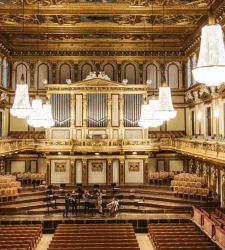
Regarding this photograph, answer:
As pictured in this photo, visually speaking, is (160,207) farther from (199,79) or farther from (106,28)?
(199,79)

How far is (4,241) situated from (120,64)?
1684 cm

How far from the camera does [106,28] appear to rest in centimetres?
2191

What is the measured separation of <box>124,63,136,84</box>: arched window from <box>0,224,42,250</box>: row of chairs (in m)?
14.3

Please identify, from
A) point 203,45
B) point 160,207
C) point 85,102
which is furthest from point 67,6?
point 203,45

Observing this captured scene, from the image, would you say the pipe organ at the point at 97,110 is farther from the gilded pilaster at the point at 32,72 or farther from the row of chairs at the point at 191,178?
the row of chairs at the point at 191,178

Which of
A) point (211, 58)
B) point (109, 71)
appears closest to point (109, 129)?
point (109, 71)

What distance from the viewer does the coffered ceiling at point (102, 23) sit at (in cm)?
1753

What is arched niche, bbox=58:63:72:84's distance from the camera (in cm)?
2680

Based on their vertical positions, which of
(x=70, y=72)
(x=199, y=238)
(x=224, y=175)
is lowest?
(x=199, y=238)

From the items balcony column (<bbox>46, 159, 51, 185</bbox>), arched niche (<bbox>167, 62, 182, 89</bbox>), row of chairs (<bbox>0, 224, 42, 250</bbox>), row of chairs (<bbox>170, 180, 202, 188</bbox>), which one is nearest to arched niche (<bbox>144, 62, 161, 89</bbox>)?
arched niche (<bbox>167, 62, 182, 89</bbox>)

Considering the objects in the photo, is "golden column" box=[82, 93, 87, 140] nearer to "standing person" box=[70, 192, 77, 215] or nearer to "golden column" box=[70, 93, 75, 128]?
"golden column" box=[70, 93, 75, 128]

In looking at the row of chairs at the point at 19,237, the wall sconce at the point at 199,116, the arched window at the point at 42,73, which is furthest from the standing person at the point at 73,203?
the arched window at the point at 42,73

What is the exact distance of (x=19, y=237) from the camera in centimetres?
1347

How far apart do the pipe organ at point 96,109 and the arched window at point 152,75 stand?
227 centimetres
